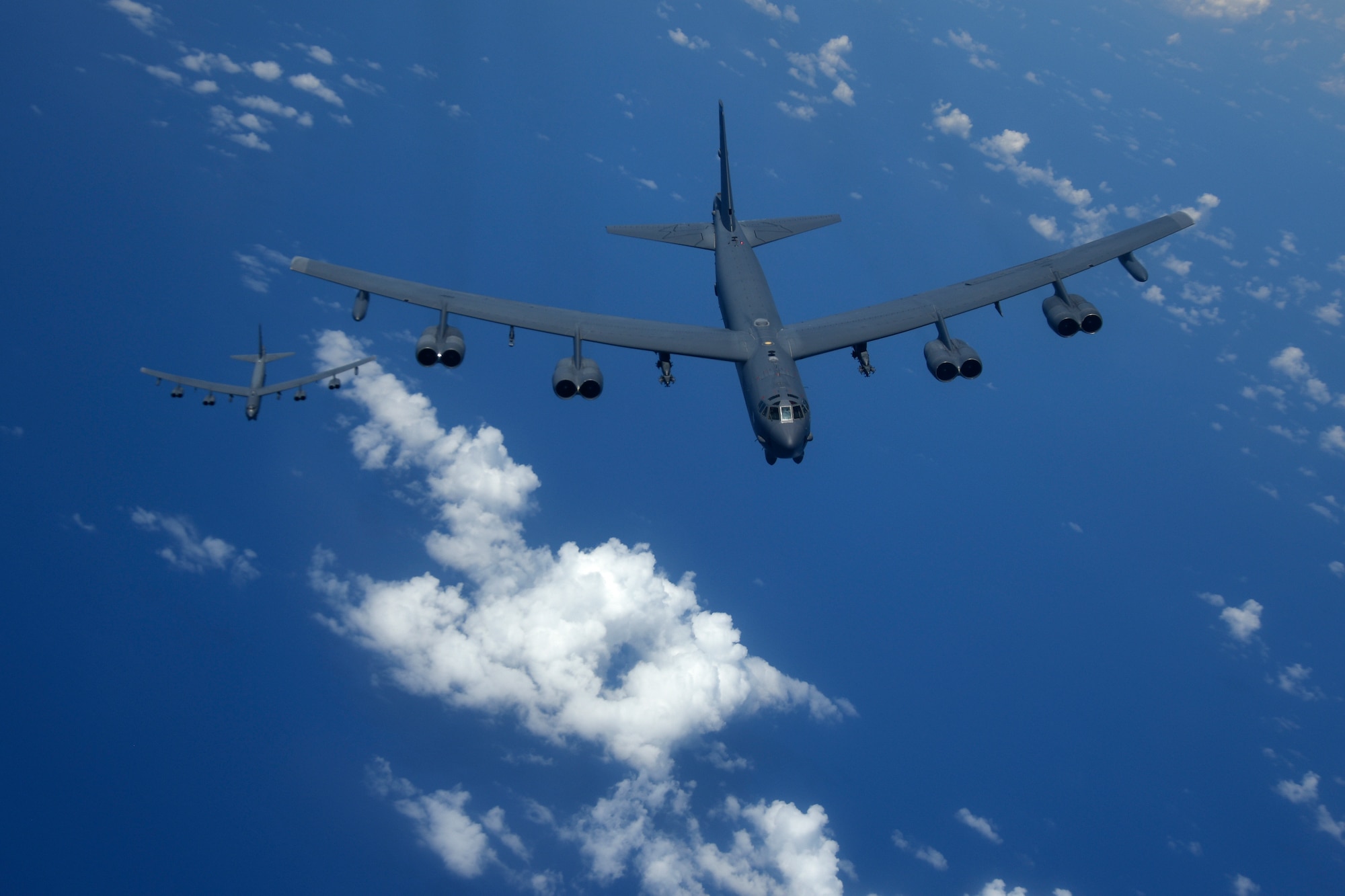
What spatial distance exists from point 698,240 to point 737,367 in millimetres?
14747

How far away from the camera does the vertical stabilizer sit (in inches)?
2052

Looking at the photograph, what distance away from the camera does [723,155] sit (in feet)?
172

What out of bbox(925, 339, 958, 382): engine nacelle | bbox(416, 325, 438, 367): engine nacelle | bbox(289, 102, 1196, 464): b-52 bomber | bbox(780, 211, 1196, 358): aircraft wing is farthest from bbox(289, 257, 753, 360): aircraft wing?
bbox(925, 339, 958, 382): engine nacelle

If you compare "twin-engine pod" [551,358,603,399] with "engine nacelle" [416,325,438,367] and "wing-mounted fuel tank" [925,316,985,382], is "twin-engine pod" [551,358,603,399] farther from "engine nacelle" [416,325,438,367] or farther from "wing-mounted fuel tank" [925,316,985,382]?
"wing-mounted fuel tank" [925,316,985,382]

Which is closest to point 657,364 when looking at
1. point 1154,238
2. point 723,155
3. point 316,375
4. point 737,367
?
point 737,367

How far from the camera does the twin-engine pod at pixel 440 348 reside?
127ft

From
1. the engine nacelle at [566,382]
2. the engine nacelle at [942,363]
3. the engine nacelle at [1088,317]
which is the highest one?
the engine nacelle at [1088,317]

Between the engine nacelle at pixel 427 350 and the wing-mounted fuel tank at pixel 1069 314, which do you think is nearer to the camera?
the engine nacelle at pixel 427 350

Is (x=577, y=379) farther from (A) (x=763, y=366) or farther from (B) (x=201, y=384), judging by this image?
(B) (x=201, y=384)

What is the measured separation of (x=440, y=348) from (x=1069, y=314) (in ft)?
106

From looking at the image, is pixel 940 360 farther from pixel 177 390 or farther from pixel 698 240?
pixel 177 390

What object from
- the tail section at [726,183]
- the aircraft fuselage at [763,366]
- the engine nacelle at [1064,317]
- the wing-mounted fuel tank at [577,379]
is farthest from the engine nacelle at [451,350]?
the engine nacelle at [1064,317]

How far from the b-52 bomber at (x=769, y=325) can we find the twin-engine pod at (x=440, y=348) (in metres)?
0.05

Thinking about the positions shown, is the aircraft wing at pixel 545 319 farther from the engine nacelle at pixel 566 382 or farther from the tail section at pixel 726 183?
the tail section at pixel 726 183
